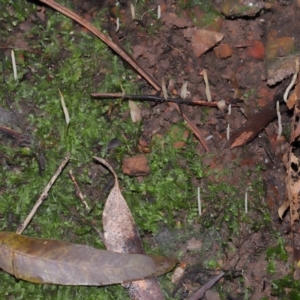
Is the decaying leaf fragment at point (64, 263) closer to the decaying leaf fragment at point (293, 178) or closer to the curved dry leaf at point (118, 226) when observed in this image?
the curved dry leaf at point (118, 226)

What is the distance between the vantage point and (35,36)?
9.67 feet

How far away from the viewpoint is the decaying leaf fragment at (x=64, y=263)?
8.57ft

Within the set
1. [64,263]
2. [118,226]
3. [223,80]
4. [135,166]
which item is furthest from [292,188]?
[64,263]

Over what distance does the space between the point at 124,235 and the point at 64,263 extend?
0.34 meters

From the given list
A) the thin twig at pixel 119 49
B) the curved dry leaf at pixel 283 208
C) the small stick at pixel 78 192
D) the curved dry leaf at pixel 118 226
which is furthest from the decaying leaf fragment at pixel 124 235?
the curved dry leaf at pixel 283 208

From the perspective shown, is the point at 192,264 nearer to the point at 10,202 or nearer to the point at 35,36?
the point at 10,202

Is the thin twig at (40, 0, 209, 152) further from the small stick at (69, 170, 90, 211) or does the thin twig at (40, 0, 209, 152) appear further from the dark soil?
the small stick at (69, 170, 90, 211)

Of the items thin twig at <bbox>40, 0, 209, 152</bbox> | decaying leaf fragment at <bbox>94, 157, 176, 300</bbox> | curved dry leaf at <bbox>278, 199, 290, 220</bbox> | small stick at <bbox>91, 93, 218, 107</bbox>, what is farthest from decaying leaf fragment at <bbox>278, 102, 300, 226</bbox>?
decaying leaf fragment at <bbox>94, 157, 176, 300</bbox>

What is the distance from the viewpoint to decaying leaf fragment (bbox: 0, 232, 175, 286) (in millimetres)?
2613

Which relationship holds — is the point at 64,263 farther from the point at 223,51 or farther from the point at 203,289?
the point at 223,51

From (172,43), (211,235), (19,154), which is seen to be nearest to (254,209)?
(211,235)

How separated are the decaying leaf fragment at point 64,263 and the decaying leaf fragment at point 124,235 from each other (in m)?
0.05

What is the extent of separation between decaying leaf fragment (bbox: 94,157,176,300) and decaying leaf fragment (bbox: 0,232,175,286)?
50mm

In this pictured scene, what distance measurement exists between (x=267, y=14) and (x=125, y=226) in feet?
4.80
